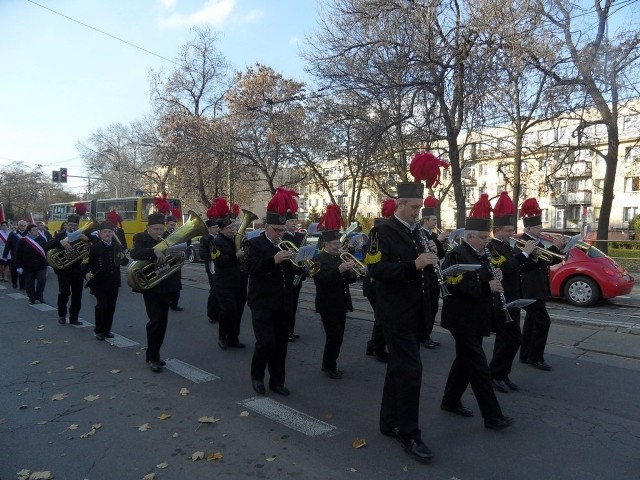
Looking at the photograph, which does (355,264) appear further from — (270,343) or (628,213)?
(628,213)

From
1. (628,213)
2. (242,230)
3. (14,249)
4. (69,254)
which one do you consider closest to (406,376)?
(242,230)

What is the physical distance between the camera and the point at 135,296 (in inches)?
496

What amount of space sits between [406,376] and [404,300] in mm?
612

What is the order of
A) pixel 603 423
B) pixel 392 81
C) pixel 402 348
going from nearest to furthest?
1. pixel 402 348
2. pixel 603 423
3. pixel 392 81

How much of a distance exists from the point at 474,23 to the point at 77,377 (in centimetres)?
1401

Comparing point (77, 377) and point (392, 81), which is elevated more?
point (392, 81)

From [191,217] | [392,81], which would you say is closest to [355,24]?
[392,81]

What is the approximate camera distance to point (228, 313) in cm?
745

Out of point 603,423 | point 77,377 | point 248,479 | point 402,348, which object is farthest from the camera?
point 77,377

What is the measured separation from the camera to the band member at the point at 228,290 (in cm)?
745

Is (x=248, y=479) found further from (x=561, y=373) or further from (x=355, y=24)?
(x=355, y=24)

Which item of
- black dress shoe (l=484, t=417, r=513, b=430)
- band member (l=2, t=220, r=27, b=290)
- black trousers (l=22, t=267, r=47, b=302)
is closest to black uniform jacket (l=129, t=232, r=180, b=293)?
black dress shoe (l=484, t=417, r=513, b=430)

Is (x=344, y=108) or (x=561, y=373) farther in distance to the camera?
(x=344, y=108)

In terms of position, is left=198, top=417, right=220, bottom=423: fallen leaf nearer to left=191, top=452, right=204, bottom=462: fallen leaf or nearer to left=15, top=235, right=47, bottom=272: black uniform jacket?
left=191, top=452, right=204, bottom=462: fallen leaf
